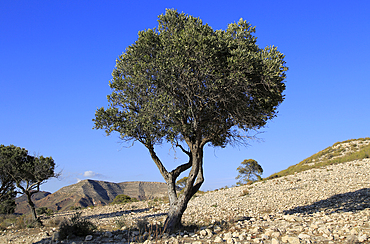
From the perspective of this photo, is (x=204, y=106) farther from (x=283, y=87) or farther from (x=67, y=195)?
(x=67, y=195)

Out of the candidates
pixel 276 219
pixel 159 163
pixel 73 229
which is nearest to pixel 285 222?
pixel 276 219

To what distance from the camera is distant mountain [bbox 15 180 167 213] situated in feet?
256

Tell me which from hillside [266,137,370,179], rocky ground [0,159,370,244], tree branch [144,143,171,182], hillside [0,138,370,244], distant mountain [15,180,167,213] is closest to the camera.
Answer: rocky ground [0,159,370,244]

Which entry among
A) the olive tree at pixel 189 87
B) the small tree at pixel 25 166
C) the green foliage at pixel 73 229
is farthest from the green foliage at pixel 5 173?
the olive tree at pixel 189 87

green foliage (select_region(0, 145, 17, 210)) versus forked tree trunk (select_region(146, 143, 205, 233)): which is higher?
green foliage (select_region(0, 145, 17, 210))

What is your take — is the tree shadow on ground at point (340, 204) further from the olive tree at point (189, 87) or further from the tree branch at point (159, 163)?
the tree branch at point (159, 163)

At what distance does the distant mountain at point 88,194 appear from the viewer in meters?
78.1

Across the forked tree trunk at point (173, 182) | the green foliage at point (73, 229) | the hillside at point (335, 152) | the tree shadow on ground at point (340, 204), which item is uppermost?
the hillside at point (335, 152)

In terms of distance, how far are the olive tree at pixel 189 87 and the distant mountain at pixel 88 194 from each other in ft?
190

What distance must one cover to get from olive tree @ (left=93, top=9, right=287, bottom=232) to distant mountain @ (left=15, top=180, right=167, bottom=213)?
2281 inches

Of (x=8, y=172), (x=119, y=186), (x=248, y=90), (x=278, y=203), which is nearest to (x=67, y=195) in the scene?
(x=119, y=186)

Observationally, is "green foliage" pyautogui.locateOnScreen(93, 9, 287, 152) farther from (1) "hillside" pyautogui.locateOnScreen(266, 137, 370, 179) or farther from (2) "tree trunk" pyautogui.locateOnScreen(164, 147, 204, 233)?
(1) "hillside" pyautogui.locateOnScreen(266, 137, 370, 179)

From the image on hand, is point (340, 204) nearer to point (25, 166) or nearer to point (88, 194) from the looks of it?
point (25, 166)

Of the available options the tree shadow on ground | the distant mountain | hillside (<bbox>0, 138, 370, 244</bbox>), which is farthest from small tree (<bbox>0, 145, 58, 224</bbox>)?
the distant mountain
